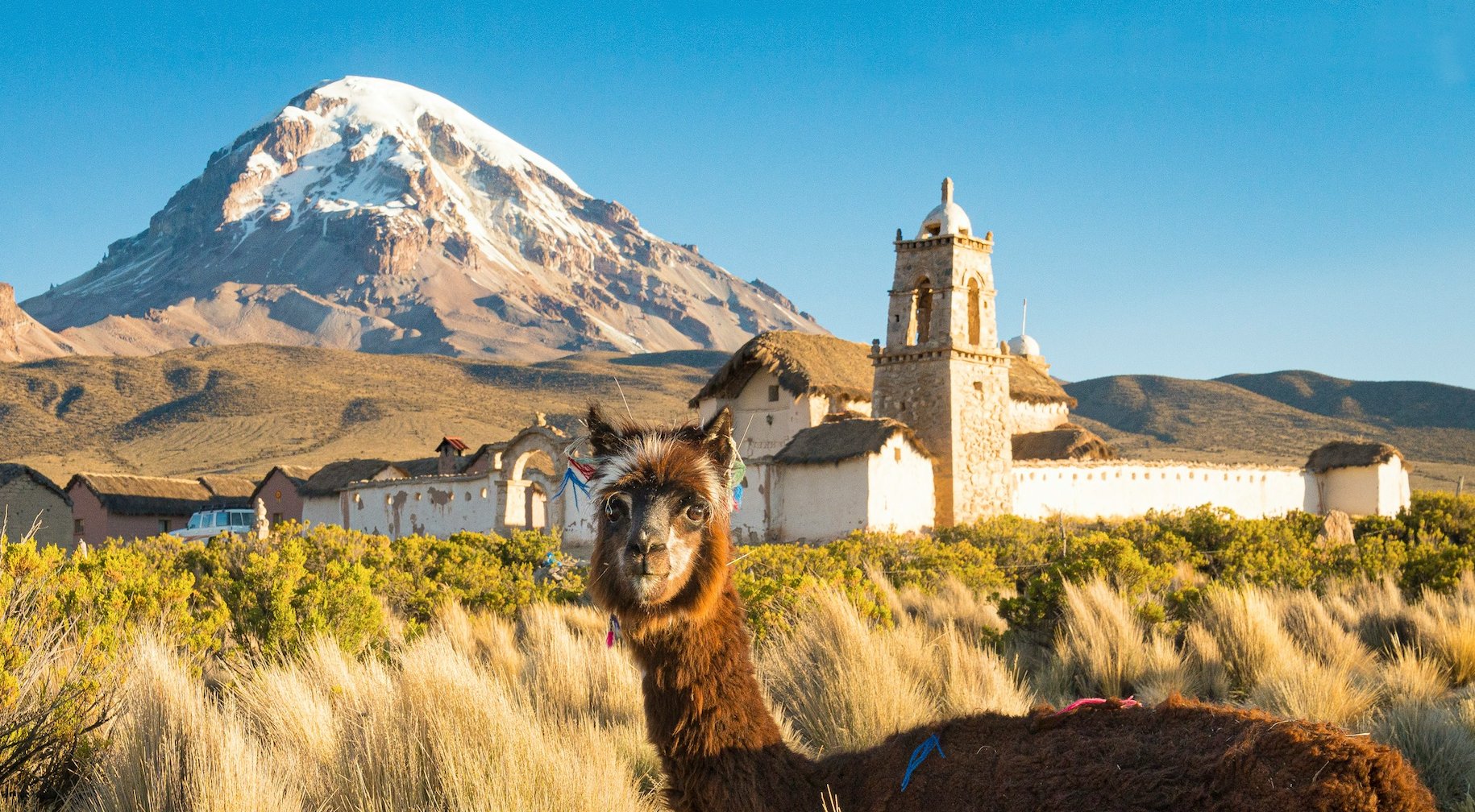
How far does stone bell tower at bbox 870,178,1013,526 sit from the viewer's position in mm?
30125

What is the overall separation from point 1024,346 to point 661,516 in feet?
165

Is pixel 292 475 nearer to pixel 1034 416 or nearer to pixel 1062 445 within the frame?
pixel 1034 416

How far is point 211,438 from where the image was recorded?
9950 centimetres

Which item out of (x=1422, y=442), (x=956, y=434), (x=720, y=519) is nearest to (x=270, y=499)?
(x=956, y=434)

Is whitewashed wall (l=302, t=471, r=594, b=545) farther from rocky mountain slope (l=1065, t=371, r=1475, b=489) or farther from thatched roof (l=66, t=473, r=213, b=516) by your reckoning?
rocky mountain slope (l=1065, t=371, r=1475, b=489)

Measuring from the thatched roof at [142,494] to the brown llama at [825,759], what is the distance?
170 ft

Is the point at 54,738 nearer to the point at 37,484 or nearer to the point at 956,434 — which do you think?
the point at 956,434

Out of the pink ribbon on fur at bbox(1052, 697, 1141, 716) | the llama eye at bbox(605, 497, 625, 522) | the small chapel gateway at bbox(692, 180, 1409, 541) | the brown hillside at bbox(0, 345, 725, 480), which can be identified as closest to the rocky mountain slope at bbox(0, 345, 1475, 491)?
the brown hillside at bbox(0, 345, 725, 480)

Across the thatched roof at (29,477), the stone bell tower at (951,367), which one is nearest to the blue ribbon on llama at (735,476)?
the stone bell tower at (951,367)

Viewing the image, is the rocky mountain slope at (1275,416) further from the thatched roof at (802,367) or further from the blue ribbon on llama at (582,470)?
the blue ribbon on llama at (582,470)

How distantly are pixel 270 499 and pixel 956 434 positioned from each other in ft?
108

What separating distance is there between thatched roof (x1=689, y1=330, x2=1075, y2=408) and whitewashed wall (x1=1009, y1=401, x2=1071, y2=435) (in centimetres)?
51

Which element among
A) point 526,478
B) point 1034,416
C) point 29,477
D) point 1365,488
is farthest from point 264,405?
point 1365,488

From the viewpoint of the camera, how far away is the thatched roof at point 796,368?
123 ft
